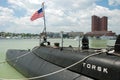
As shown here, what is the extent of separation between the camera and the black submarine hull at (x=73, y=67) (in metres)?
8.00

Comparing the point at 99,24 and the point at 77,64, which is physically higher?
the point at 99,24

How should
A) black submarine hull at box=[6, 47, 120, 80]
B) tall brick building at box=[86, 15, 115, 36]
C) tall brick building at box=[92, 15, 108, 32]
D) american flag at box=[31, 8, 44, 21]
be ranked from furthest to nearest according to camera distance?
american flag at box=[31, 8, 44, 21] → tall brick building at box=[92, 15, 108, 32] → tall brick building at box=[86, 15, 115, 36] → black submarine hull at box=[6, 47, 120, 80]

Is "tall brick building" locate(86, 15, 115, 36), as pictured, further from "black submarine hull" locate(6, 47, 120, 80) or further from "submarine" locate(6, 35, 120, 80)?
"black submarine hull" locate(6, 47, 120, 80)

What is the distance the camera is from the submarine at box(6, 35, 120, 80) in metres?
8.10

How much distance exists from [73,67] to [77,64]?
1.11 feet

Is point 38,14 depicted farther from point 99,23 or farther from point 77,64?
point 77,64

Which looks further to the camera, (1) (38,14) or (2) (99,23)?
(1) (38,14)

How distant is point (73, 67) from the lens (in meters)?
10.1

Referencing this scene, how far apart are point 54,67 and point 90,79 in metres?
3.22

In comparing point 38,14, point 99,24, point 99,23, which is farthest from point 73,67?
point 38,14

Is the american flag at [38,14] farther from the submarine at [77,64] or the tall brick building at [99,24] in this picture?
the tall brick building at [99,24]

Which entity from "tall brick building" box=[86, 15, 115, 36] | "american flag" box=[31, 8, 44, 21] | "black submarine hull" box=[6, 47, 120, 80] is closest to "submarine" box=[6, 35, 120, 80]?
"black submarine hull" box=[6, 47, 120, 80]

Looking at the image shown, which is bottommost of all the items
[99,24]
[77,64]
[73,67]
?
[73,67]

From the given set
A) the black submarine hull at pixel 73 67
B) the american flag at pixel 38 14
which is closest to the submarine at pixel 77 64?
the black submarine hull at pixel 73 67
